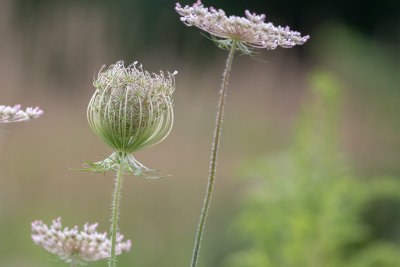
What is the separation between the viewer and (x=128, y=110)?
5.33ft

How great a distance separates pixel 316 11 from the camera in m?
17.5

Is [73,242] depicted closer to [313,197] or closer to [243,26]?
[243,26]

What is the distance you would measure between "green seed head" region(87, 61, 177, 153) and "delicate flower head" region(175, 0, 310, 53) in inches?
6.2

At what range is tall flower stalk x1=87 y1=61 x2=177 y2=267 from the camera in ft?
5.26

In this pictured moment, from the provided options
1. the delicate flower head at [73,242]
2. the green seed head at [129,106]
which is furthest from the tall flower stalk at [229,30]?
the delicate flower head at [73,242]

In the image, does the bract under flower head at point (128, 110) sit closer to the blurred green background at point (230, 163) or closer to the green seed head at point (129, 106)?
the green seed head at point (129, 106)

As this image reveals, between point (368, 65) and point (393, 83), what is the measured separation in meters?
0.57

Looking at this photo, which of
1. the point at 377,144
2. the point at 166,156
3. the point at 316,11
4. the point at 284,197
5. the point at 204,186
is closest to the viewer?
the point at 284,197

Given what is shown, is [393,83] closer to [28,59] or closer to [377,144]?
[377,144]

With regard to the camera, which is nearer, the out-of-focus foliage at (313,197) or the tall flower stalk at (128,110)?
the tall flower stalk at (128,110)

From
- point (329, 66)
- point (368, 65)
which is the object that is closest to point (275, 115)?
point (368, 65)

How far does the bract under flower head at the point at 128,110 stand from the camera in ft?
5.26

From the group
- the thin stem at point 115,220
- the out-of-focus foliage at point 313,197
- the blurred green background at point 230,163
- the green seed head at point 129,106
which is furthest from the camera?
the blurred green background at point 230,163

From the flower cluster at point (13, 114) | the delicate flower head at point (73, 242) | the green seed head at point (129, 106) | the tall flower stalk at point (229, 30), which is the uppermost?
the tall flower stalk at point (229, 30)
